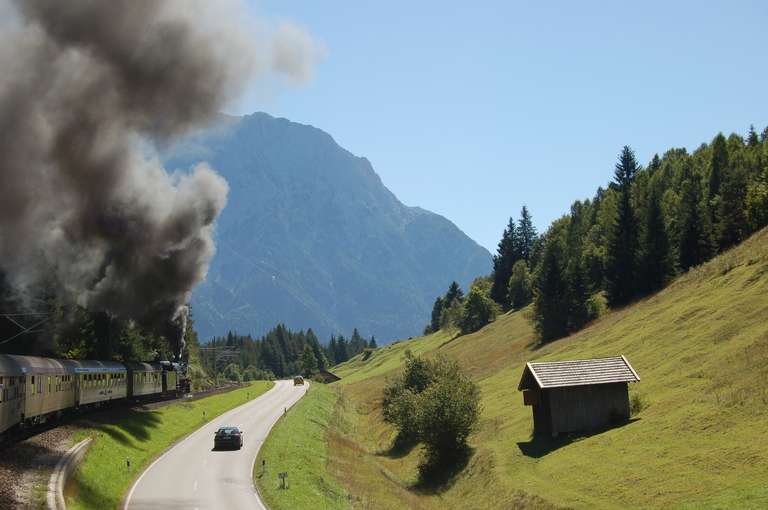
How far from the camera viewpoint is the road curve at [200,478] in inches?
1047

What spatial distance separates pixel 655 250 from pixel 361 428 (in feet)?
141

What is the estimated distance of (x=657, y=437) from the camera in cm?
3325

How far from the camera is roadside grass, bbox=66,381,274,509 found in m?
25.5

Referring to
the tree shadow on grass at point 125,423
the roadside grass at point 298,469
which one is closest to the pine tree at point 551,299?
the roadside grass at point 298,469

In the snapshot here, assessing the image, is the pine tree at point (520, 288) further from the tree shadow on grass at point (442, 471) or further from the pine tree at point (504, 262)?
the tree shadow on grass at point (442, 471)

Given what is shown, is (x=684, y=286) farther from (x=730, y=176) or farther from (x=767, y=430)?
(x=767, y=430)

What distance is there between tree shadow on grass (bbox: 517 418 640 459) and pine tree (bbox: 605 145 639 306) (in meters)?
49.7

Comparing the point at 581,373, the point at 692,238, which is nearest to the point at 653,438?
the point at 581,373

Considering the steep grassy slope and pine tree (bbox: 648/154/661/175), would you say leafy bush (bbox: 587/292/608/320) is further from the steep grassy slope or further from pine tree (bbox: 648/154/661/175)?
pine tree (bbox: 648/154/661/175)

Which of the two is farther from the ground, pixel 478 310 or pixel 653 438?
pixel 478 310

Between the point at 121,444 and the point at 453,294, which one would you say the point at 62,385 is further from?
the point at 453,294

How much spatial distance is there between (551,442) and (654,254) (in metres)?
52.0

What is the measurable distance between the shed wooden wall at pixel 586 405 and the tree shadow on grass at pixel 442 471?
21.5 ft

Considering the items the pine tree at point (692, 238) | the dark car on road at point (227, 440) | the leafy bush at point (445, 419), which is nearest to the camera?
the dark car on road at point (227, 440)
